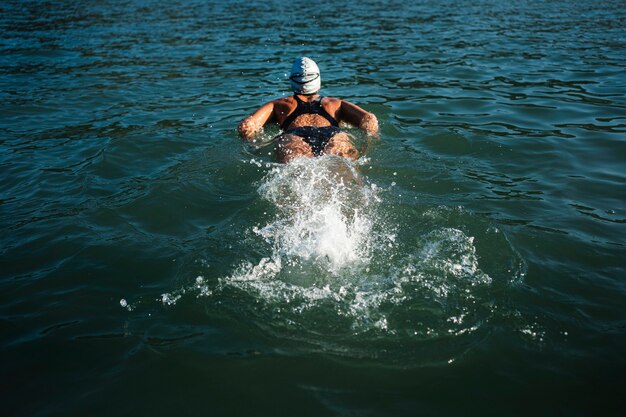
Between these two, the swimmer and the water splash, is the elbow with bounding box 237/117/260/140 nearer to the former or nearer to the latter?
the swimmer

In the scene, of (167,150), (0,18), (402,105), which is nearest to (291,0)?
(0,18)

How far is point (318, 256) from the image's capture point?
4.89 meters

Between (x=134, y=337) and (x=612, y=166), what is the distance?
6.78 m

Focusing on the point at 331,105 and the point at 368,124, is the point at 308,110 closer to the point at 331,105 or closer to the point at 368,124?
the point at 331,105

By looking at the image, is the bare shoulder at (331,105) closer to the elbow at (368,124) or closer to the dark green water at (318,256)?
the elbow at (368,124)

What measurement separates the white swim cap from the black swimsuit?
205 millimetres

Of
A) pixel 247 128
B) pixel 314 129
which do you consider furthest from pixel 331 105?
pixel 247 128

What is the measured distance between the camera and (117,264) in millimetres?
5098

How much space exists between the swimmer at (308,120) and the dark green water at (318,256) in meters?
0.41

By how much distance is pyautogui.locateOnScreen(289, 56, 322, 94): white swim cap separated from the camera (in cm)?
714

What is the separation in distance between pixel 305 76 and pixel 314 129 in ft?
2.54

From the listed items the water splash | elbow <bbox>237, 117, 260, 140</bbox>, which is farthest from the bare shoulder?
the water splash

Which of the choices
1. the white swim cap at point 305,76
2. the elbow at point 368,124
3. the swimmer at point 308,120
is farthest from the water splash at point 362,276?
the white swim cap at point 305,76

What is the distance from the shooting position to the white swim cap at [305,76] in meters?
7.14
